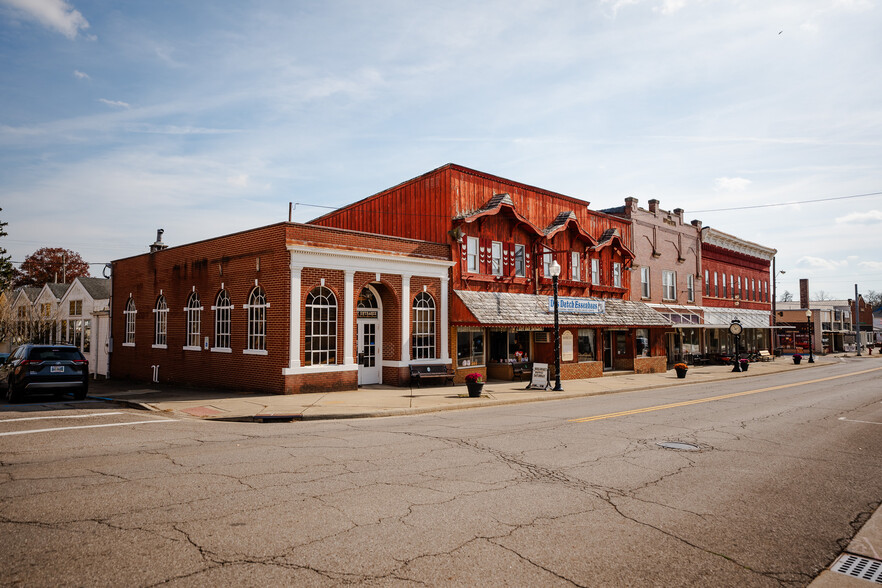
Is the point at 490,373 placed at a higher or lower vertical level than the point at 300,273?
lower

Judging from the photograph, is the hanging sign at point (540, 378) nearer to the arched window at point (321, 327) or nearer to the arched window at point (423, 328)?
the arched window at point (423, 328)

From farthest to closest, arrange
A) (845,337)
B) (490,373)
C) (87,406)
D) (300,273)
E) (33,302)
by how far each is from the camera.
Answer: (845,337), (33,302), (490,373), (300,273), (87,406)

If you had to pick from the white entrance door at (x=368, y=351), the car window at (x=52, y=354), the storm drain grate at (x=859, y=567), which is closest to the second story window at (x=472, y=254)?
the white entrance door at (x=368, y=351)

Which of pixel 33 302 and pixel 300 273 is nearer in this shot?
pixel 300 273

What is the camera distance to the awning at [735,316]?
39.2m

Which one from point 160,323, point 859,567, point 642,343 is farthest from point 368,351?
point 642,343

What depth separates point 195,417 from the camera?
13539 mm

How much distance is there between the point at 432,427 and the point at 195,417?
238 inches

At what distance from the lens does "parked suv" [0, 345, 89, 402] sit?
606 inches

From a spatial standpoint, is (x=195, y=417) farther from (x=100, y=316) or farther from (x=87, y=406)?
(x=100, y=316)

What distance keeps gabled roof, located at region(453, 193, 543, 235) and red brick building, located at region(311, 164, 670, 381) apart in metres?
0.04

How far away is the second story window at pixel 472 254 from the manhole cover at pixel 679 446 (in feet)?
45.3

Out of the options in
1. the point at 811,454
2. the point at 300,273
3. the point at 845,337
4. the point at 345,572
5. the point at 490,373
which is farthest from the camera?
the point at 845,337

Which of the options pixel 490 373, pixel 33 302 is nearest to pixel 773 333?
pixel 490 373
